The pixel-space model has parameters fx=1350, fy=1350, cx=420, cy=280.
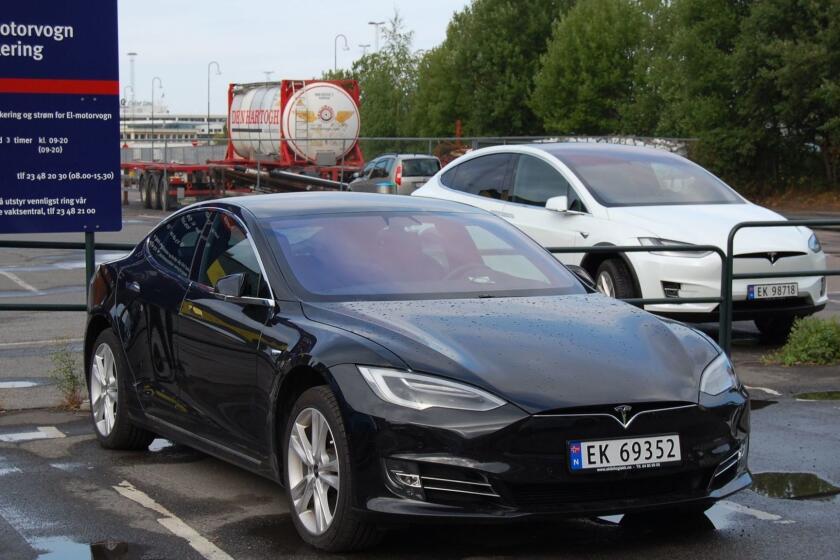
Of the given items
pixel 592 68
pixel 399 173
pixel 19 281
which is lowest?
pixel 19 281

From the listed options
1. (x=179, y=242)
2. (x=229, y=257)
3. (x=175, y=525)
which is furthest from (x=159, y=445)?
(x=175, y=525)

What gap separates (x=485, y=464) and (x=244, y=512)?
155 centimetres

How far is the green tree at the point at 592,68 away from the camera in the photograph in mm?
61594

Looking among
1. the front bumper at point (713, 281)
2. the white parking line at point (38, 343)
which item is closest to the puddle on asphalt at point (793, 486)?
the front bumper at point (713, 281)

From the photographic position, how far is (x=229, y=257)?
6758 millimetres

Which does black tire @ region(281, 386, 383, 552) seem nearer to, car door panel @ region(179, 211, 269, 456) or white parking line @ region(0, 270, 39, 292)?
car door panel @ region(179, 211, 269, 456)

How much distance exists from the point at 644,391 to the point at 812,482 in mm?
1832

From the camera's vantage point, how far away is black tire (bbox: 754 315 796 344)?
1193 centimetres

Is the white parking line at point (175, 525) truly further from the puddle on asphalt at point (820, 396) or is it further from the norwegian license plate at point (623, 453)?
the puddle on asphalt at point (820, 396)

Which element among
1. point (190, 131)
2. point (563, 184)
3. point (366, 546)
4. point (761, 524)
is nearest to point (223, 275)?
point (366, 546)

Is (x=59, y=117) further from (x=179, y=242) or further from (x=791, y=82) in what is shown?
(x=791, y=82)

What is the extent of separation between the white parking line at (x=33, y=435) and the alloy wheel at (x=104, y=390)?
12.9 inches

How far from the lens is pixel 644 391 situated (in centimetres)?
534

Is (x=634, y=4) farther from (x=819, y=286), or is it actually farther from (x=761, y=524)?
(x=761, y=524)
